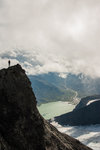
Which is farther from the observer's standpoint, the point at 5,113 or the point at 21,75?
the point at 21,75

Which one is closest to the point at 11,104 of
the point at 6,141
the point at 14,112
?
the point at 14,112

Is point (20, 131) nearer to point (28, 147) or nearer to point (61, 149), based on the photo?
point (28, 147)

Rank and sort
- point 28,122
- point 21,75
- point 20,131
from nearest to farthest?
point 20,131 → point 28,122 → point 21,75

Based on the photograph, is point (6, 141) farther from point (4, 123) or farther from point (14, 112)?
point (14, 112)

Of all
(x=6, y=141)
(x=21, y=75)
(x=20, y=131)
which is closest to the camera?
(x=6, y=141)

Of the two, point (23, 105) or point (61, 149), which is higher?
point (23, 105)

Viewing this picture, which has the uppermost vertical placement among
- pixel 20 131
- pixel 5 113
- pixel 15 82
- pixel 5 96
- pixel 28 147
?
pixel 15 82
